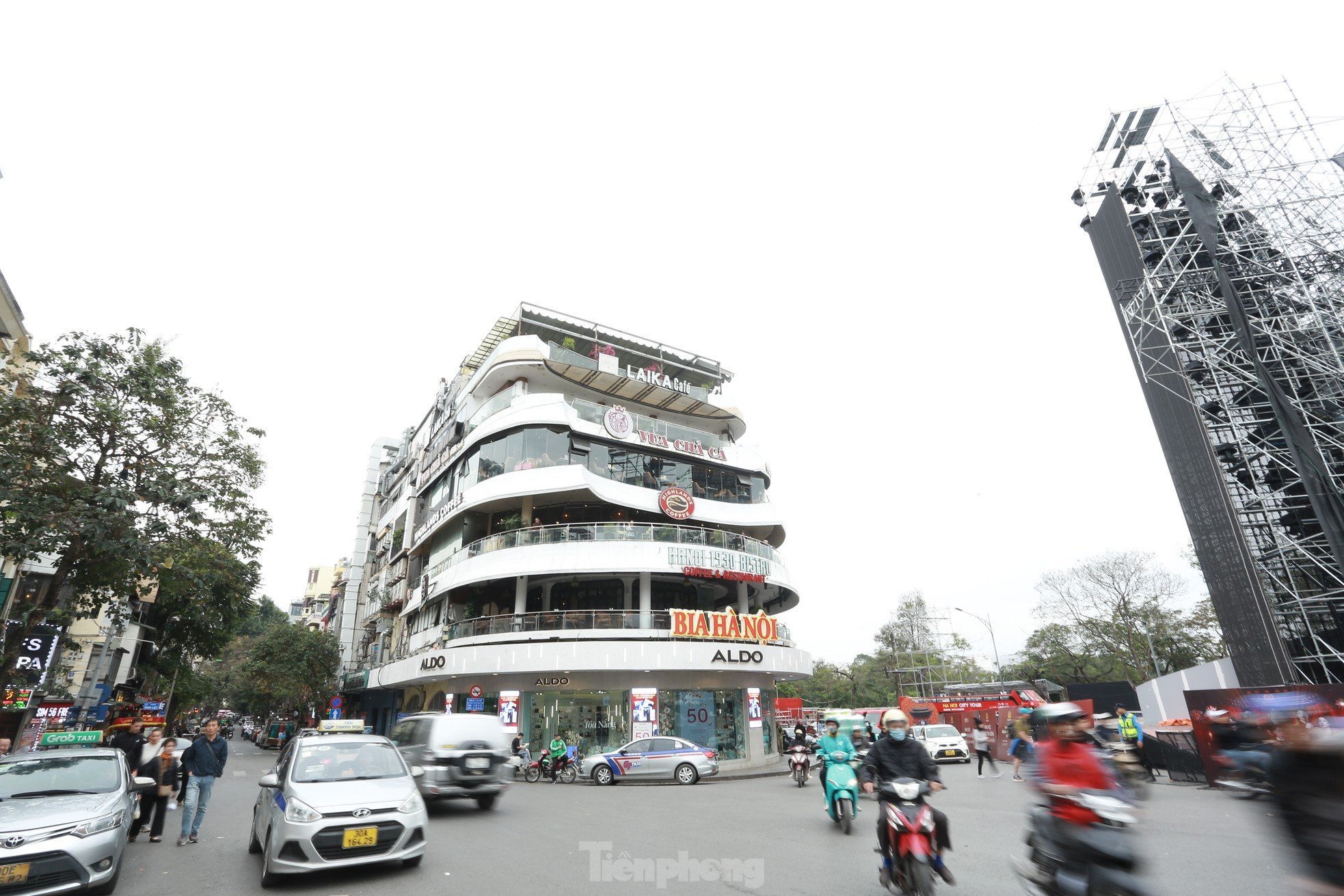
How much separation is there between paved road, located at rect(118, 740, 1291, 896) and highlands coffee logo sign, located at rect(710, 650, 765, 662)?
10880 millimetres

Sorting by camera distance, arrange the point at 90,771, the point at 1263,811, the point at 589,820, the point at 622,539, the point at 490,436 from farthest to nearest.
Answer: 1. the point at 490,436
2. the point at 622,539
3. the point at 589,820
4. the point at 1263,811
5. the point at 90,771

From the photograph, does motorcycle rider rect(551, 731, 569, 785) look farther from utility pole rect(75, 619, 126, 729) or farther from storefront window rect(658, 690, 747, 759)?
utility pole rect(75, 619, 126, 729)

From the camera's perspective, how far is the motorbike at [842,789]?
9180 mm

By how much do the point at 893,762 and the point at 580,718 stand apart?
20378 millimetres

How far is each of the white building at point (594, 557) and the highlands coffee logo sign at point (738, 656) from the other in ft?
0.20

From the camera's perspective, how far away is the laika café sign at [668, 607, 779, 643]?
79.3 ft

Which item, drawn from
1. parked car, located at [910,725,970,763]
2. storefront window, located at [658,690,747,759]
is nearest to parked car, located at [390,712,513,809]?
storefront window, located at [658,690,747,759]

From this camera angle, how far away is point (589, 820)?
10.6 meters

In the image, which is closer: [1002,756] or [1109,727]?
[1109,727]

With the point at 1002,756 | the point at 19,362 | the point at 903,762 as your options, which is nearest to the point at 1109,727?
the point at 903,762

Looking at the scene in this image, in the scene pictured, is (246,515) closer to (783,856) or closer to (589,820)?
(589,820)

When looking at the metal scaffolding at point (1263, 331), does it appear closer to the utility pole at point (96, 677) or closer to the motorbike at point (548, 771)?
the motorbike at point (548, 771)

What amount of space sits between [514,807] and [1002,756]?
755 inches

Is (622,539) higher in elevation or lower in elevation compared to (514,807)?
higher
